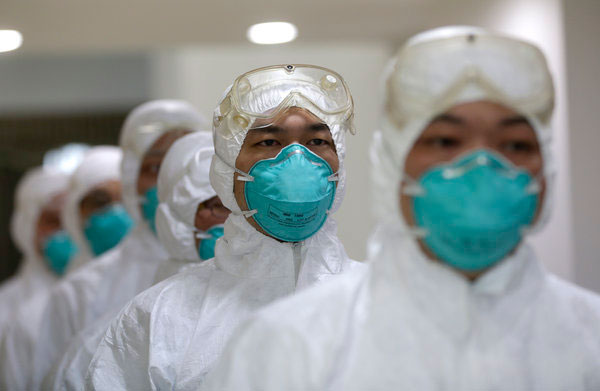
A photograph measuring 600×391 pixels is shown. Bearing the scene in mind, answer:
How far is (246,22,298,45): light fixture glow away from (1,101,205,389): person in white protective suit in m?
1.44

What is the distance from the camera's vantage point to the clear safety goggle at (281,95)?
7.09ft

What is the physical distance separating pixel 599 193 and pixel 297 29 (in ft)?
6.85

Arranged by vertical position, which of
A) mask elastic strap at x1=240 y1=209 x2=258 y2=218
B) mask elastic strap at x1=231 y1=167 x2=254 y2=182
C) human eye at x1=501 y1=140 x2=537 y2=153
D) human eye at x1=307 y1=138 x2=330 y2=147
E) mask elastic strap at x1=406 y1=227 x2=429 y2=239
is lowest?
mask elastic strap at x1=240 y1=209 x2=258 y2=218

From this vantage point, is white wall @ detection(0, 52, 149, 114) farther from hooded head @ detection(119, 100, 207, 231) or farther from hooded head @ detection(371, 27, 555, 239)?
hooded head @ detection(371, 27, 555, 239)

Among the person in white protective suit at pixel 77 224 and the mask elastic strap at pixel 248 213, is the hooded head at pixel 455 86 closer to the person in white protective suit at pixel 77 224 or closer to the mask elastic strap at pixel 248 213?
the mask elastic strap at pixel 248 213

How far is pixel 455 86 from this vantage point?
149 cm

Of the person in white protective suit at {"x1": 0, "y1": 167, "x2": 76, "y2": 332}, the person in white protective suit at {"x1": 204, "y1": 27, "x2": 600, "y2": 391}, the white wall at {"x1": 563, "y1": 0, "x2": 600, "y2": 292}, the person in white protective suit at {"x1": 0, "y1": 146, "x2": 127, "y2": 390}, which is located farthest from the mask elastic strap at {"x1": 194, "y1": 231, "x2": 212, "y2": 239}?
the person in white protective suit at {"x1": 0, "y1": 167, "x2": 76, "y2": 332}

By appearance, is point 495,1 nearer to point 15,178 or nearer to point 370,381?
point 370,381

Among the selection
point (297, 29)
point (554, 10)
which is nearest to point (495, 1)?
point (554, 10)

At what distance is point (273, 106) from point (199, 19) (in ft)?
9.03

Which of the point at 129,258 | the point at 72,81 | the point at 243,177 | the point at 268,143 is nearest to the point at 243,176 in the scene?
the point at 243,177

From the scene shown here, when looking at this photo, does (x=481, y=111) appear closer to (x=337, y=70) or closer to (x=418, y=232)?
(x=418, y=232)

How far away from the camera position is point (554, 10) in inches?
146

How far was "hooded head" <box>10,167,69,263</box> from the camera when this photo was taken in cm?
506
